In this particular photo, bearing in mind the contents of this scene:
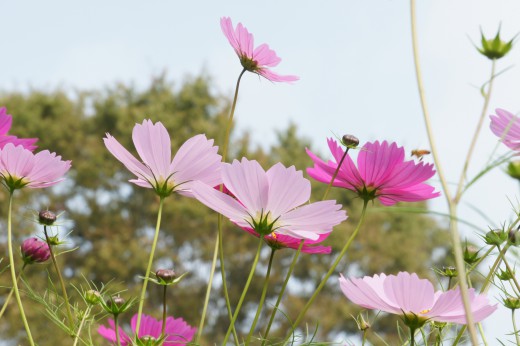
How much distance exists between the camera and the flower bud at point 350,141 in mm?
705

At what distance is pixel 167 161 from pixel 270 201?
120 mm

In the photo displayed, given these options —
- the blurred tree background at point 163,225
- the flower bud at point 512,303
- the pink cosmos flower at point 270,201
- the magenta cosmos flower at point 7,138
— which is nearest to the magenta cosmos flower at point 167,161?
the pink cosmos flower at point 270,201

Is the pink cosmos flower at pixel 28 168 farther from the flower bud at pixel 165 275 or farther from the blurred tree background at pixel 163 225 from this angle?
the blurred tree background at pixel 163 225

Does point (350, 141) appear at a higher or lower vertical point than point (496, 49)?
lower

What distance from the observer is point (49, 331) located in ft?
31.1

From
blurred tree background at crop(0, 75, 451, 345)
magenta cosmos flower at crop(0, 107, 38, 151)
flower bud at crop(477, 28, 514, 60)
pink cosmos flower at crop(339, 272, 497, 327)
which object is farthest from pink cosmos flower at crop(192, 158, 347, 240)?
blurred tree background at crop(0, 75, 451, 345)

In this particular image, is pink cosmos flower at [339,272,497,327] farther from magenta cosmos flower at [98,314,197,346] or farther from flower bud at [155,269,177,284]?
magenta cosmos flower at [98,314,197,346]

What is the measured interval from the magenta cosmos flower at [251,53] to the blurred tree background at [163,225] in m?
10.3

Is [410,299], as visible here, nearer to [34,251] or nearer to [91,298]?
[91,298]

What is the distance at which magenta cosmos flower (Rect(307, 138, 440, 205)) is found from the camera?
675 millimetres

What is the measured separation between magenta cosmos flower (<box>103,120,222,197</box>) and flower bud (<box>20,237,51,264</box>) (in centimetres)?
24

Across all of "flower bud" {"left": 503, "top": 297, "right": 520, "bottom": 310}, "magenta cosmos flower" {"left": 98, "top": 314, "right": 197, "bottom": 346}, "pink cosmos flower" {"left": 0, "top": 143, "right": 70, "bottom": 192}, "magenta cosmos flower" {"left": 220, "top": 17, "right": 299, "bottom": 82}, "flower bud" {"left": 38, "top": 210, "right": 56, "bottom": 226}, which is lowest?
"magenta cosmos flower" {"left": 98, "top": 314, "right": 197, "bottom": 346}

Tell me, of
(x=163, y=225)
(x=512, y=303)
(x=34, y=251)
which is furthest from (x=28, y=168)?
(x=163, y=225)

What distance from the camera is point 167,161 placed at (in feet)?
2.18
